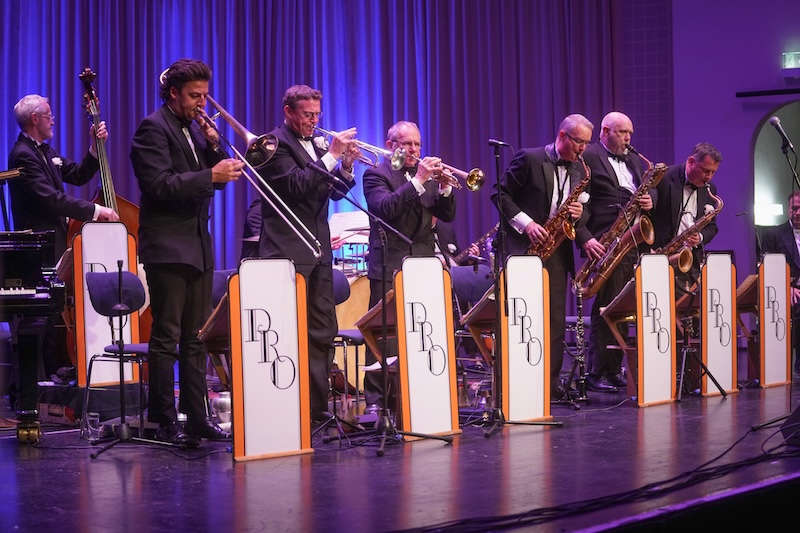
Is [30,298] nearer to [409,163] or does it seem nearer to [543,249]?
[409,163]

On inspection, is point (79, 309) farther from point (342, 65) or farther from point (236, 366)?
point (342, 65)

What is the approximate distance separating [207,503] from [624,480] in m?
1.71

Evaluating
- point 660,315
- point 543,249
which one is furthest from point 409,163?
point 660,315

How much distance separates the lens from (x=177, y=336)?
516 centimetres

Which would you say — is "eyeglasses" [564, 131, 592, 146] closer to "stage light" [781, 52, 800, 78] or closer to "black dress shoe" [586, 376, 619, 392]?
"black dress shoe" [586, 376, 619, 392]

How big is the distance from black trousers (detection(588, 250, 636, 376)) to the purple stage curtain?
3191 millimetres

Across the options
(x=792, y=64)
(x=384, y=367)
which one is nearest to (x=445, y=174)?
(x=384, y=367)

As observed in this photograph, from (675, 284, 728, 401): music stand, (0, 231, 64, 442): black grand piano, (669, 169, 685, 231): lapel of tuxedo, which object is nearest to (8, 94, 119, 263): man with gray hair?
(0, 231, 64, 442): black grand piano

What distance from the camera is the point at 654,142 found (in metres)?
11.4

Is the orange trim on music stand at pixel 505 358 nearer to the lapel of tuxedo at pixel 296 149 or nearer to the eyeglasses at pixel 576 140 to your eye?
the lapel of tuxedo at pixel 296 149

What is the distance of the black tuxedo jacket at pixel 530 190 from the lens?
22.8ft

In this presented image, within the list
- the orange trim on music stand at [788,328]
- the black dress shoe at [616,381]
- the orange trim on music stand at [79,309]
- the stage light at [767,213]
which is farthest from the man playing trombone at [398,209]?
the stage light at [767,213]

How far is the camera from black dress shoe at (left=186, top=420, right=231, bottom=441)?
5199mm

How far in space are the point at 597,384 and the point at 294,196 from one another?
3271mm
